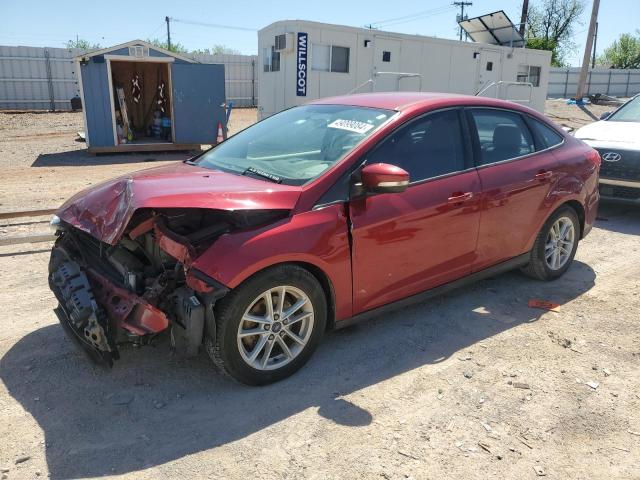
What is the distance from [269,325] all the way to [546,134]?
3198 millimetres

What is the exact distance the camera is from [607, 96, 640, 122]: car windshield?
8422mm

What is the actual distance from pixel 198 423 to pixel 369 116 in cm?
232

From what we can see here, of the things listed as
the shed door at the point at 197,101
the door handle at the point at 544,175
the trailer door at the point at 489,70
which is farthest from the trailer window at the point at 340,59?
the door handle at the point at 544,175

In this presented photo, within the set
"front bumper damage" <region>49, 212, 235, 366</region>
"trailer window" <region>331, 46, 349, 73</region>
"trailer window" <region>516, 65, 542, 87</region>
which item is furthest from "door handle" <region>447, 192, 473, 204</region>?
"trailer window" <region>516, 65, 542, 87</region>

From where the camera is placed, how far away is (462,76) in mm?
15805

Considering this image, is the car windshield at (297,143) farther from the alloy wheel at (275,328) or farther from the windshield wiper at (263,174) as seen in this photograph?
the alloy wheel at (275,328)

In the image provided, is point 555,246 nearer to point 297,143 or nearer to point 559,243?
point 559,243

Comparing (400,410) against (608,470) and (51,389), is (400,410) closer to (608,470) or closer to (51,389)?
(608,470)

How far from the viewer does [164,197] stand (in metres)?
2.99

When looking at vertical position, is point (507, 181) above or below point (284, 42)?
below

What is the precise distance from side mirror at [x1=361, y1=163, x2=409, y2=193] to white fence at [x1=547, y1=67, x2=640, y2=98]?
38006mm

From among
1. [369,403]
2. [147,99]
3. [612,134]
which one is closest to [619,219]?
[612,134]

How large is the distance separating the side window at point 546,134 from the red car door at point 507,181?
0.37ft

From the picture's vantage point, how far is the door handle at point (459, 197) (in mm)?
3861
